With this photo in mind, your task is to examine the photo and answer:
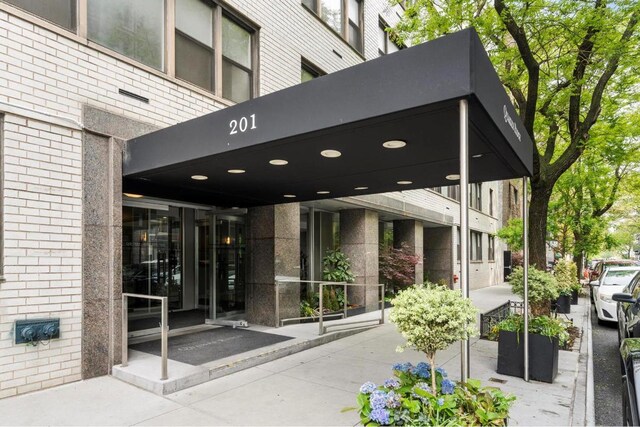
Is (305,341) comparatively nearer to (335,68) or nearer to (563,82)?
(335,68)

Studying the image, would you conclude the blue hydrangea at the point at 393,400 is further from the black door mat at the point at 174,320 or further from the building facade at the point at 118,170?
the black door mat at the point at 174,320

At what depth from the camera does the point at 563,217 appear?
1797cm

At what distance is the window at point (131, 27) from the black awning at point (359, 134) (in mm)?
1677

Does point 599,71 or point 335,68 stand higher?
point 335,68

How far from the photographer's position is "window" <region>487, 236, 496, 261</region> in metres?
25.4

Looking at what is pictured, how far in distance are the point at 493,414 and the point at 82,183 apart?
537 cm

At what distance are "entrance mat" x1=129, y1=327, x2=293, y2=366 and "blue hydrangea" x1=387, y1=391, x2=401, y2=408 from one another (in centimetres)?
350

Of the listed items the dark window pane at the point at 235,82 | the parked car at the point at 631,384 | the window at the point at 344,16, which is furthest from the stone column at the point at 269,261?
the parked car at the point at 631,384

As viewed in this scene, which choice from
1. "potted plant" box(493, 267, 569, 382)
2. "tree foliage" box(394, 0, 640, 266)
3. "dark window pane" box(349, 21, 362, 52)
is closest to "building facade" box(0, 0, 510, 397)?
"dark window pane" box(349, 21, 362, 52)

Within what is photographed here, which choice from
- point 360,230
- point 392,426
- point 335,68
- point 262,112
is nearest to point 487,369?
point 392,426

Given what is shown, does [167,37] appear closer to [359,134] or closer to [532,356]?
[359,134]

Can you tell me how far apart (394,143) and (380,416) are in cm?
260

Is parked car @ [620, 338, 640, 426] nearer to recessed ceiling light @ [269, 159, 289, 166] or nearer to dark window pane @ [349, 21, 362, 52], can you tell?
recessed ceiling light @ [269, 159, 289, 166]

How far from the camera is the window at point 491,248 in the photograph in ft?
83.5
